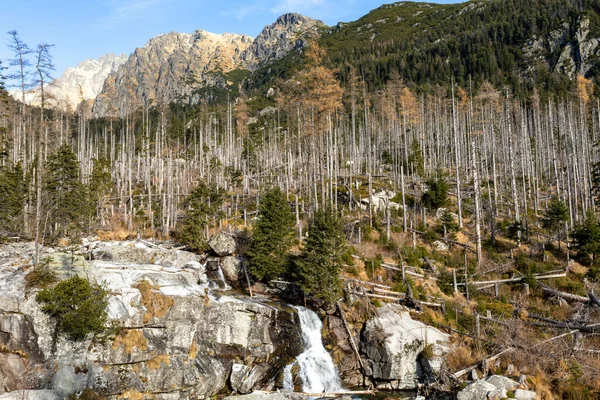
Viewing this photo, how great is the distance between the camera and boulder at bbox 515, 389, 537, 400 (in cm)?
1467

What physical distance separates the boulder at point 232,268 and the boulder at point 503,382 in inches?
599

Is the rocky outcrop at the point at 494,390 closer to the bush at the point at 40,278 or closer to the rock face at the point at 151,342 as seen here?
the rock face at the point at 151,342

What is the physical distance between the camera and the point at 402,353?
59.8ft

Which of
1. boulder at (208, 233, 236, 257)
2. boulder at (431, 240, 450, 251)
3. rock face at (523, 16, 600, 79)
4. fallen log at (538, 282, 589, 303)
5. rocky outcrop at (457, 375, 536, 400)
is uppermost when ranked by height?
rock face at (523, 16, 600, 79)

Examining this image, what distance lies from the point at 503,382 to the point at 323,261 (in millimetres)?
9981

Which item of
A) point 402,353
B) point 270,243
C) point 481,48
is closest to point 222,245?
point 270,243

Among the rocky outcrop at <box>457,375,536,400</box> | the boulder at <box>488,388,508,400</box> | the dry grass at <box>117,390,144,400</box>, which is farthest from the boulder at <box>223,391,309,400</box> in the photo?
the boulder at <box>488,388,508,400</box>

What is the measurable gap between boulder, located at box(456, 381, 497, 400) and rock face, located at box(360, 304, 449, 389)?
2371mm

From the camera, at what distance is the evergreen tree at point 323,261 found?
20.3 m

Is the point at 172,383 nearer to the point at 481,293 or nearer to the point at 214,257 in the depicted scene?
the point at 214,257

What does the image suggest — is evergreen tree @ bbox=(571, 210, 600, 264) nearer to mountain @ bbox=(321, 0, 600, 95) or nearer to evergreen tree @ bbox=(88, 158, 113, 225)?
evergreen tree @ bbox=(88, 158, 113, 225)

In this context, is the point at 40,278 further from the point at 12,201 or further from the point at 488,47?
the point at 488,47

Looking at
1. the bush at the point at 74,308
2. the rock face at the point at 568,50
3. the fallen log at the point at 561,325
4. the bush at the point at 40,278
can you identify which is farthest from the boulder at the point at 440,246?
the rock face at the point at 568,50

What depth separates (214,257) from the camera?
84.3 feet
